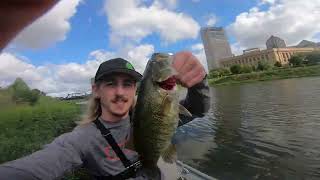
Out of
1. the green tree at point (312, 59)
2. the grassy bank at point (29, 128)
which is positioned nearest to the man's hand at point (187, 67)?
the grassy bank at point (29, 128)

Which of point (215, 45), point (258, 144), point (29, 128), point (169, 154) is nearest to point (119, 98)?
point (169, 154)

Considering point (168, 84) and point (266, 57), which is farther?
point (266, 57)

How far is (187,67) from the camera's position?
8.29 ft

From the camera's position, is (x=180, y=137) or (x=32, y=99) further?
(x=32, y=99)

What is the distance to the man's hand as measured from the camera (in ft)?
8.14

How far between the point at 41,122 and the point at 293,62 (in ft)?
327

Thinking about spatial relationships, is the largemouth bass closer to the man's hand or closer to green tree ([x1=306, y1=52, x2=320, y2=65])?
the man's hand

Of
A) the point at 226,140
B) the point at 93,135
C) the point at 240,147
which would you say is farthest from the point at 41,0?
the point at 226,140

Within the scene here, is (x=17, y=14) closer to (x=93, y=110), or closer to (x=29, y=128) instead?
(x=93, y=110)

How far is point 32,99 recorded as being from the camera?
1102 inches

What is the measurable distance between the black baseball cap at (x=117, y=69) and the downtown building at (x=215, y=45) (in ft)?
397

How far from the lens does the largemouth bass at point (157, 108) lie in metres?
2.24

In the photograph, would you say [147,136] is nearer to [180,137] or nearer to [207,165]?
[207,165]

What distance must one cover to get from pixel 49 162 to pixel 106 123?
970 millimetres
